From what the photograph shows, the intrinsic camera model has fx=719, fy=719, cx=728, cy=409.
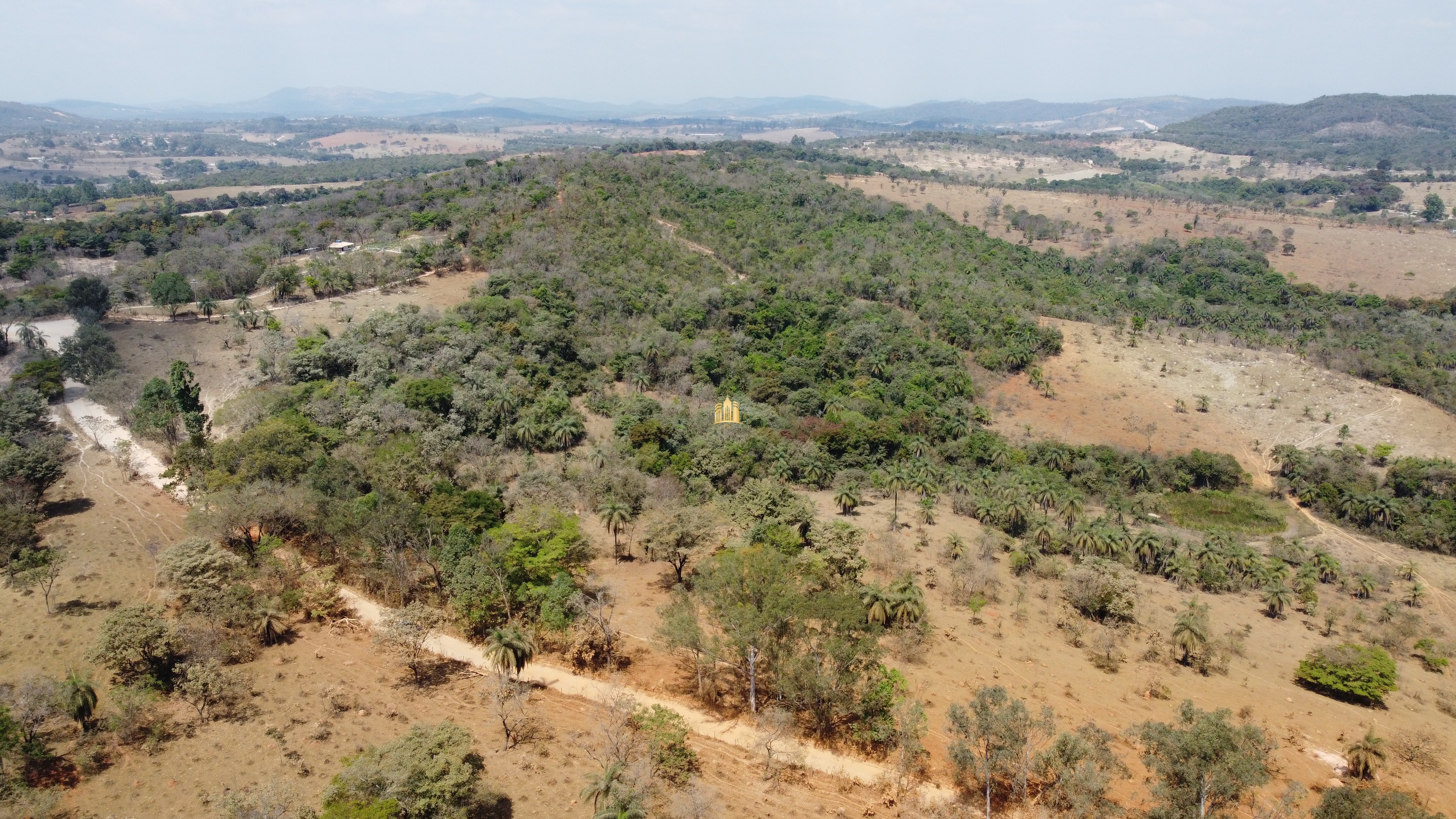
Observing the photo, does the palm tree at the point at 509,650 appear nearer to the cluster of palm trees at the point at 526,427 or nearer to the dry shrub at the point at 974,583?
the dry shrub at the point at 974,583

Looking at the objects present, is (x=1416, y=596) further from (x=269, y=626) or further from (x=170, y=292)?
(x=170, y=292)

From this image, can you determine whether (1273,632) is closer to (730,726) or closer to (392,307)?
(730,726)

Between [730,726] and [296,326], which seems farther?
[296,326]

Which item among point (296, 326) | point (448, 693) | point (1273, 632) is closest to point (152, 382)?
point (296, 326)

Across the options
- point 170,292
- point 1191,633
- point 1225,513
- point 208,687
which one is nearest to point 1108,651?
point 1191,633
